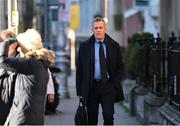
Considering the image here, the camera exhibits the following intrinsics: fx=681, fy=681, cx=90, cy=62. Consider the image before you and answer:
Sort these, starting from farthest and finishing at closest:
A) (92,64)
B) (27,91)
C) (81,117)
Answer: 1. (92,64)
2. (81,117)
3. (27,91)

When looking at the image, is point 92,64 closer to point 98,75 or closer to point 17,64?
point 98,75

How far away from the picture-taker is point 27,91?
6.89 m

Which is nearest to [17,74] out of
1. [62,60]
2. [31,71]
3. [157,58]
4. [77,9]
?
[31,71]

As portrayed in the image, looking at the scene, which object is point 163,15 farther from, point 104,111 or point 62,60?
point 104,111

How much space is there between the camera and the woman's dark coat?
6.88m

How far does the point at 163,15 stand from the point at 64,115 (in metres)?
9.01

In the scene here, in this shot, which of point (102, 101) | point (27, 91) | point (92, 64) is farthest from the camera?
point (102, 101)

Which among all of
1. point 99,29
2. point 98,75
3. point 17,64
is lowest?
point 98,75

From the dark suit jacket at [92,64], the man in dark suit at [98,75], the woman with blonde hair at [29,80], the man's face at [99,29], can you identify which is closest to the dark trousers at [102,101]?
the man in dark suit at [98,75]

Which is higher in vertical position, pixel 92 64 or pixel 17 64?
pixel 17 64

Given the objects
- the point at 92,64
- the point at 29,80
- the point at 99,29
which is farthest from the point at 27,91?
the point at 99,29

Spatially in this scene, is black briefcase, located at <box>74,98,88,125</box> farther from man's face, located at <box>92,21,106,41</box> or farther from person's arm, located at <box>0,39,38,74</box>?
person's arm, located at <box>0,39,38,74</box>

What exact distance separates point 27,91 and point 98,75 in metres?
2.22

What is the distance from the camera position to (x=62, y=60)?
76.1 feet
